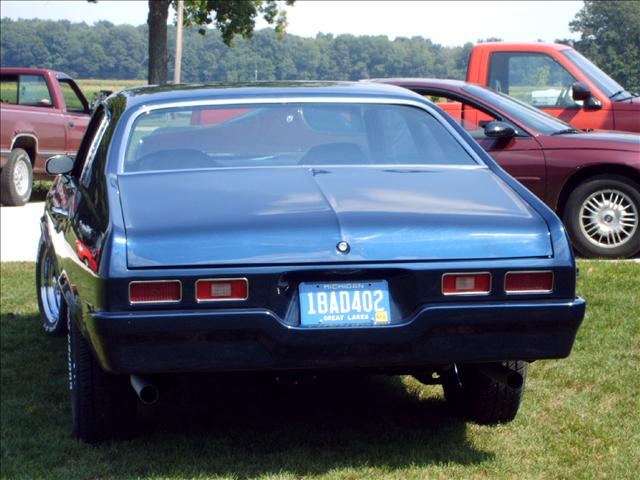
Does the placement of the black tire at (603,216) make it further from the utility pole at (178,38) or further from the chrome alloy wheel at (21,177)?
the utility pole at (178,38)

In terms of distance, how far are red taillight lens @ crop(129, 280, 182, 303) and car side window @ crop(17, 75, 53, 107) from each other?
514 inches

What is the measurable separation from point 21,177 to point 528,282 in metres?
12.5

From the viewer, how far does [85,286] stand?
174 inches

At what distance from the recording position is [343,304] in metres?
4.21

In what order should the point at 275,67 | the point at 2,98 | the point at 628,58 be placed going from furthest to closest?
the point at 275,67 → the point at 2,98 → the point at 628,58

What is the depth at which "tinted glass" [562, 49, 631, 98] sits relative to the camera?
1205 cm

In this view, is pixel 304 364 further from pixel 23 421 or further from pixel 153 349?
pixel 23 421

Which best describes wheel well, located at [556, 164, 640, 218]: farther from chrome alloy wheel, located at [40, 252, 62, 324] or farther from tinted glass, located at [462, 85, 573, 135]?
chrome alloy wheel, located at [40, 252, 62, 324]

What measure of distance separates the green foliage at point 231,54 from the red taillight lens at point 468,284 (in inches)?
483

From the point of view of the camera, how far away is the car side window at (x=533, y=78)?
39.9 feet

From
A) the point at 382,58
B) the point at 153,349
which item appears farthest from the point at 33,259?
the point at 382,58

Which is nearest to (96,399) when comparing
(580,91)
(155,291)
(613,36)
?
(155,291)

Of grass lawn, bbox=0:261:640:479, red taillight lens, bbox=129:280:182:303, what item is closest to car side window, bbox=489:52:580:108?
grass lawn, bbox=0:261:640:479

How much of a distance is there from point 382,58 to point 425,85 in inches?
792
